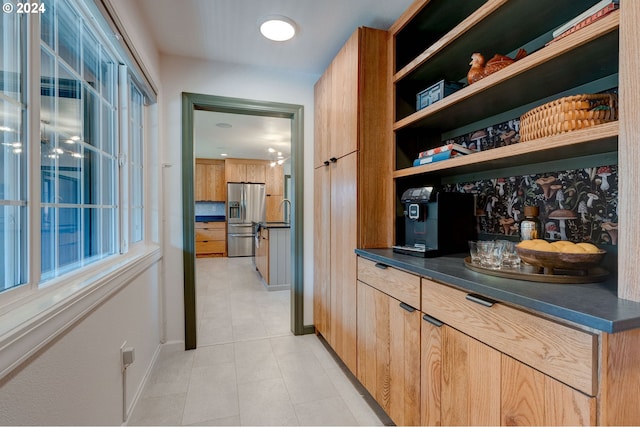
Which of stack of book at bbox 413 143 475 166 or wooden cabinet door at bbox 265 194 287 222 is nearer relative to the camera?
stack of book at bbox 413 143 475 166

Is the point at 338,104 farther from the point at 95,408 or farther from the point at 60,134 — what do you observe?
the point at 95,408

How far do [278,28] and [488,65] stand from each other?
1.35 m

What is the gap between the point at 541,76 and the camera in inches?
44.8

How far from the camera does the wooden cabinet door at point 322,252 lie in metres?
2.28

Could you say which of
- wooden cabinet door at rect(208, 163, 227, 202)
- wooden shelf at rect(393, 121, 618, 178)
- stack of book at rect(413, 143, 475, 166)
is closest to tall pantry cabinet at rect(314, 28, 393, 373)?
stack of book at rect(413, 143, 475, 166)

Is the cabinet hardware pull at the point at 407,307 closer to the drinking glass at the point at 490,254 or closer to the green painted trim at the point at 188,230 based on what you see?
the drinking glass at the point at 490,254

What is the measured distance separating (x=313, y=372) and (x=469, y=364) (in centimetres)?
134

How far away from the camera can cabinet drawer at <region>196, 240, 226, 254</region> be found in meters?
7.01

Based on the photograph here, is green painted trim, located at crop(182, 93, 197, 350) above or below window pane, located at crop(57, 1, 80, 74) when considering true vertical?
below

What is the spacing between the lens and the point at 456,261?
4.45ft

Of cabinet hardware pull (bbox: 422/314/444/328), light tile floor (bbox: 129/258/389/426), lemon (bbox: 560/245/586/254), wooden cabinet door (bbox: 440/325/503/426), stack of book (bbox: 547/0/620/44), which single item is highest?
stack of book (bbox: 547/0/620/44)

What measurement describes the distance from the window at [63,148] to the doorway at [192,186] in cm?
38

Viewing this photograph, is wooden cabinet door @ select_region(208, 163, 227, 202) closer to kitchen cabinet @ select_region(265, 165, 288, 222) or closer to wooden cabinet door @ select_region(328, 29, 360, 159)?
kitchen cabinet @ select_region(265, 165, 288, 222)

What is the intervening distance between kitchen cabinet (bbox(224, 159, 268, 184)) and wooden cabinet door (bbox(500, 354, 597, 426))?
6.89 metres
